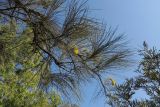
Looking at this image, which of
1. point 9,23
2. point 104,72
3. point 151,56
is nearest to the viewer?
point 104,72

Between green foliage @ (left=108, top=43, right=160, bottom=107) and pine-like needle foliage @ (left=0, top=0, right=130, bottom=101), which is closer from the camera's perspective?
pine-like needle foliage @ (left=0, top=0, right=130, bottom=101)

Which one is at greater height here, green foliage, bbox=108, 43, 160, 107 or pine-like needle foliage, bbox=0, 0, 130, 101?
green foliage, bbox=108, 43, 160, 107

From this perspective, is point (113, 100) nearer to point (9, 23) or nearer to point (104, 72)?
point (104, 72)

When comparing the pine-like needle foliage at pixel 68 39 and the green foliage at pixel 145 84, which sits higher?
the green foliage at pixel 145 84

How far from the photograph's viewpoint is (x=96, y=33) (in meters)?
4.36

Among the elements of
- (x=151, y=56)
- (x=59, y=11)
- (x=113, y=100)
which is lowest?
(x=113, y=100)

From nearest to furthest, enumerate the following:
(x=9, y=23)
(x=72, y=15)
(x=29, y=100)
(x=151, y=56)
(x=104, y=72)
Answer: (x=72, y=15) < (x=104, y=72) < (x=9, y=23) < (x=151, y=56) < (x=29, y=100)

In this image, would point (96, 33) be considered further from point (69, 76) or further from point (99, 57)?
point (69, 76)

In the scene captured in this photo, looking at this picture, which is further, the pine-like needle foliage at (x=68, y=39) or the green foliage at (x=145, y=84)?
the green foliage at (x=145, y=84)

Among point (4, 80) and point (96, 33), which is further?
point (4, 80)

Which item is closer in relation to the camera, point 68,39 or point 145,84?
point 68,39

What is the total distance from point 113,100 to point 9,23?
158 centimetres

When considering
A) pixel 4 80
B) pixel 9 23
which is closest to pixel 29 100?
pixel 4 80

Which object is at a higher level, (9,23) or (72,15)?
(9,23)
